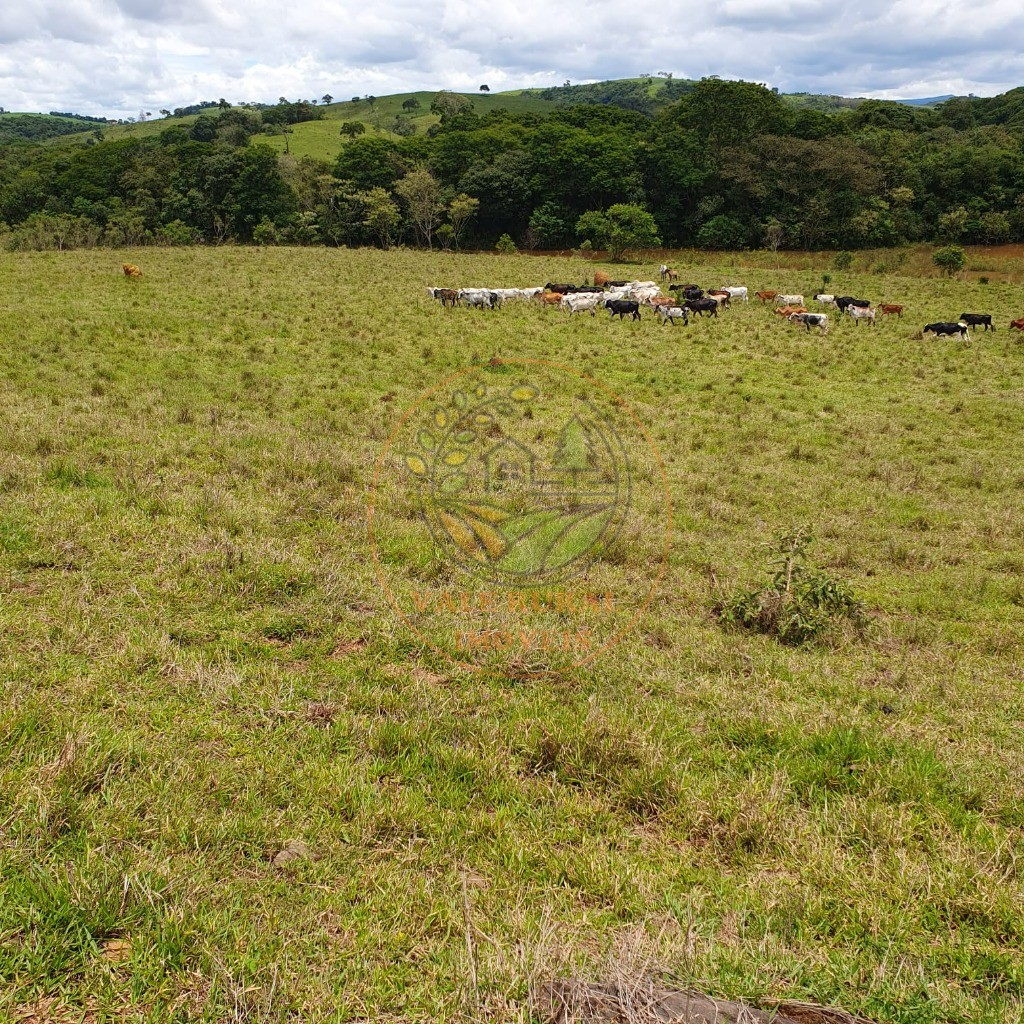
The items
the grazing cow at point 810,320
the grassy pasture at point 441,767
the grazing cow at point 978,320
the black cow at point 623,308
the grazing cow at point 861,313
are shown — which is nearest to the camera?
the grassy pasture at point 441,767

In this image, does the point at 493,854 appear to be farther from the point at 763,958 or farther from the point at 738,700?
the point at 738,700

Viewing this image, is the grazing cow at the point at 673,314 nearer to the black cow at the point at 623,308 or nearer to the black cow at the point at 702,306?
the black cow at the point at 623,308

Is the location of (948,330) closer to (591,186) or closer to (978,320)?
(978,320)

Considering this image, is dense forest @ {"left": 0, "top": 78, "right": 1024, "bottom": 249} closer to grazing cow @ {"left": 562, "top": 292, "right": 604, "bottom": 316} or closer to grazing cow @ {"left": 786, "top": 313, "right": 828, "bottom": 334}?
grazing cow @ {"left": 562, "top": 292, "right": 604, "bottom": 316}

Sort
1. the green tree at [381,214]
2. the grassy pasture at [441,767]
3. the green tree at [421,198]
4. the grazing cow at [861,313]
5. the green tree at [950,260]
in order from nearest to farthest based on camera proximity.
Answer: the grassy pasture at [441,767] → the grazing cow at [861,313] → the green tree at [950,260] → the green tree at [381,214] → the green tree at [421,198]

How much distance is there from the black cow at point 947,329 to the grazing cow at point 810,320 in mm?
3264

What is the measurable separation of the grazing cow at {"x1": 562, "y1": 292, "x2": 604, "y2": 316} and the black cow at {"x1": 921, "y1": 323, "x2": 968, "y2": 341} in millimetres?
12068

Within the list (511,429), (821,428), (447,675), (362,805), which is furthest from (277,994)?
(821,428)

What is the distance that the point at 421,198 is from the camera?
2261 inches

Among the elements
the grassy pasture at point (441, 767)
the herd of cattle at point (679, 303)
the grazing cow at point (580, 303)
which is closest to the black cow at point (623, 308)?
the herd of cattle at point (679, 303)

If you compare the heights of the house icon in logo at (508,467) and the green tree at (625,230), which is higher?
the green tree at (625,230)

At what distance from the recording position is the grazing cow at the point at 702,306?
27.1m

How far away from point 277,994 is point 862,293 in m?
37.7

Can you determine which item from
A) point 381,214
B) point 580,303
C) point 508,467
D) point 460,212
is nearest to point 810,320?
point 580,303
